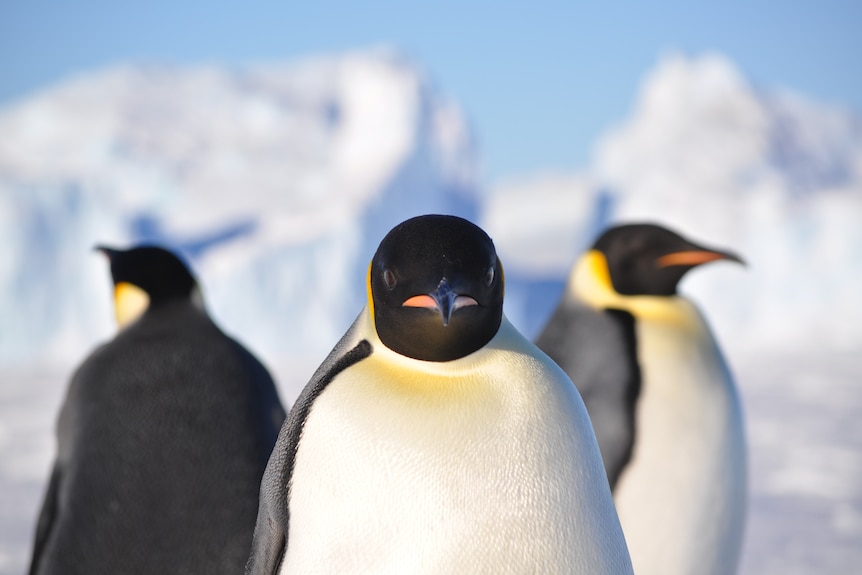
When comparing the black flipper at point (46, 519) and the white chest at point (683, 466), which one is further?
the white chest at point (683, 466)

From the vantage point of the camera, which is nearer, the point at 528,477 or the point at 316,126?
the point at 528,477

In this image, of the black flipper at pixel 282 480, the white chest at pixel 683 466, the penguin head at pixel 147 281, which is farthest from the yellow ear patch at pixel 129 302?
the white chest at pixel 683 466

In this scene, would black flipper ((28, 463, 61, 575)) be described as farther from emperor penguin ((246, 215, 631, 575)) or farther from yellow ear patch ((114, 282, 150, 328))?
emperor penguin ((246, 215, 631, 575))

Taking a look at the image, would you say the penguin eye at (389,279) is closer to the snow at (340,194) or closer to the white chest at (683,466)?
the white chest at (683,466)

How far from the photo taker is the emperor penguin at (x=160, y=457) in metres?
1.51

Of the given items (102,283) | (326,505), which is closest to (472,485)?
(326,505)

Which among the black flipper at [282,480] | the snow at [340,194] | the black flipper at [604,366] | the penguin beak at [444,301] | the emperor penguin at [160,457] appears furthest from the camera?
the snow at [340,194]

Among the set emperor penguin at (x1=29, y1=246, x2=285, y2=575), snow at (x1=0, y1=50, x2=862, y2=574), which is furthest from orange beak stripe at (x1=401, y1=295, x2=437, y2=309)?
snow at (x1=0, y1=50, x2=862, y2=574)

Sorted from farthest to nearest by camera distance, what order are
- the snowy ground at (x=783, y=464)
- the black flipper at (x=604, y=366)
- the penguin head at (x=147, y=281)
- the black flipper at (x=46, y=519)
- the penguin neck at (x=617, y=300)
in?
1. the snowy ground at (x=783, y=464)
2. the penguin neck at (x=617, y=300)
3. the black flipper at (x=604, y=366)
4. the penguin head at (x=147, y=281)
5. the black flipper at (x=46, y=519)

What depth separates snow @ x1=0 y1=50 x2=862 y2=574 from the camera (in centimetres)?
1477

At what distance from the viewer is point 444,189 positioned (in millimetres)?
21250

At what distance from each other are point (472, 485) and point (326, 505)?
17cm

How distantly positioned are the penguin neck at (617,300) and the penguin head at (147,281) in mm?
903

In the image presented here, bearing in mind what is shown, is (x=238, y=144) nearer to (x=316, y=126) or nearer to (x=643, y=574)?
(x=316, y=126)
